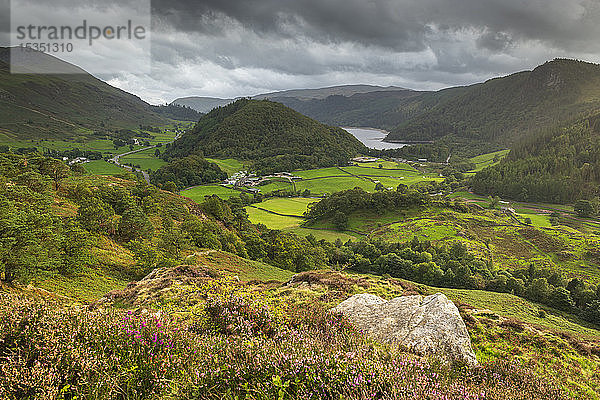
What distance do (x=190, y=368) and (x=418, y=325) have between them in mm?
6644

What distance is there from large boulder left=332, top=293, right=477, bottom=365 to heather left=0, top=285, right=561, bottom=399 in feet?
4.39

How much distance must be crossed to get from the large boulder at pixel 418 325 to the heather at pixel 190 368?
1337mm

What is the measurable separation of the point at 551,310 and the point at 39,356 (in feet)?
136

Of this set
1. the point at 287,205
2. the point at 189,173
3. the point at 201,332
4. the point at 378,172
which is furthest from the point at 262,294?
the point at 378,172

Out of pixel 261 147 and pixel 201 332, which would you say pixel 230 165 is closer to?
pixel 261 147

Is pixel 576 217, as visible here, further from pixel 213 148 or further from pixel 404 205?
pixel 213 148

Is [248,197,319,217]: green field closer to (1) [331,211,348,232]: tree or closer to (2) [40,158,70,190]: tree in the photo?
(1) [331,211,348,232]: tree

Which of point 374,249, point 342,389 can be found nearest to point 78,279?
point 342,389

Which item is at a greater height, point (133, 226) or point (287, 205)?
point (133, 226)

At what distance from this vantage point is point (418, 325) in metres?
8.40

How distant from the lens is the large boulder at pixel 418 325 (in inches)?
285

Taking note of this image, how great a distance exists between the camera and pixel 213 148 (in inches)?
7008

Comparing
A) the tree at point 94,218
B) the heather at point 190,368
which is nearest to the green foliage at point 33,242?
the tree at point 94,218

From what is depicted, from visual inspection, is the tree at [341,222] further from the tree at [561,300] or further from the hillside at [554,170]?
the hillside at [554,170]
